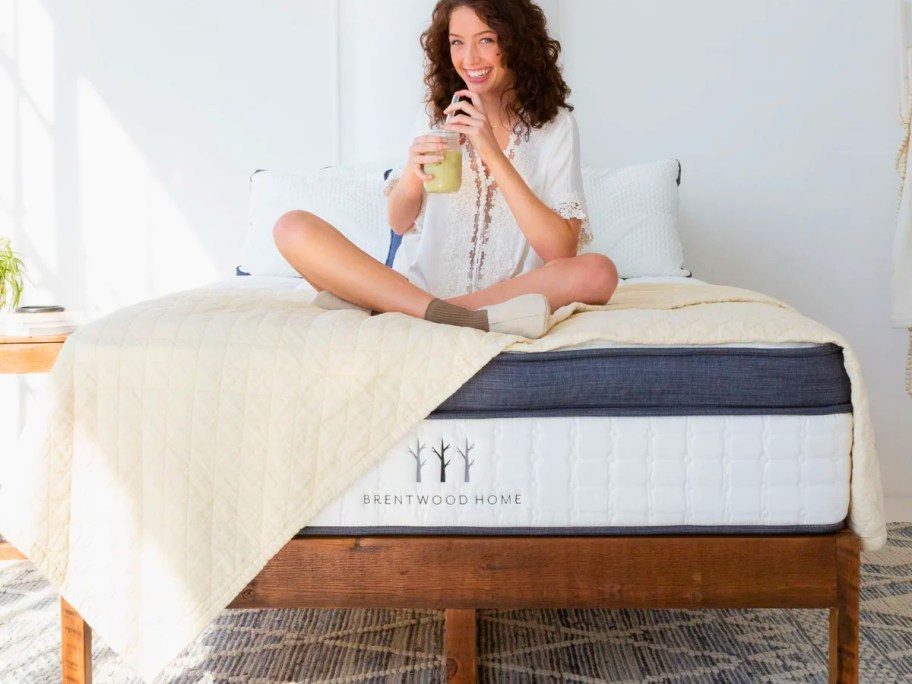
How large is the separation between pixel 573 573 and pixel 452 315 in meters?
0.40

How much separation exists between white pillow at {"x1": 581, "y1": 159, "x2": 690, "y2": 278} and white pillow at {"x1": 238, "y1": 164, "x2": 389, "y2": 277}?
0.52 metres

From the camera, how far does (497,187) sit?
1.81 meters

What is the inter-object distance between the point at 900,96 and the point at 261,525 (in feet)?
7.10

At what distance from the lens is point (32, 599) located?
5.83 feet

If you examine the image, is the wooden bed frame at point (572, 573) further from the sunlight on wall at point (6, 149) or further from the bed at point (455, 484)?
the sunlight on wall at point (6, 149)

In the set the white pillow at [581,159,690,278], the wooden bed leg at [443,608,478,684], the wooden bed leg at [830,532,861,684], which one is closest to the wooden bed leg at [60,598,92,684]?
the wooden bed leg at [443,608,478,684]

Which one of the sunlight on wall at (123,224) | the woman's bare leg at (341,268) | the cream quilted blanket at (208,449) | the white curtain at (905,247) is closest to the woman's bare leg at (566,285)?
the woman's bare leg at (341,268)

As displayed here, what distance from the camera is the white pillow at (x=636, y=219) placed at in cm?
221

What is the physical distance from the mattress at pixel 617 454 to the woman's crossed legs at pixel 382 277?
25 cm

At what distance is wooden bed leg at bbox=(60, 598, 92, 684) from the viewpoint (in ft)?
4.03

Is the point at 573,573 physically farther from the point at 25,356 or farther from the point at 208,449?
the point at 25,356

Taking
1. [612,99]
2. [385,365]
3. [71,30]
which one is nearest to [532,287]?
[385,365]

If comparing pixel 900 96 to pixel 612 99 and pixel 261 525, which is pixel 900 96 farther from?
pixel 261 525

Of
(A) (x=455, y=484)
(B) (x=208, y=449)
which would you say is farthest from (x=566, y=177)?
(B) (x=208, y=449)
